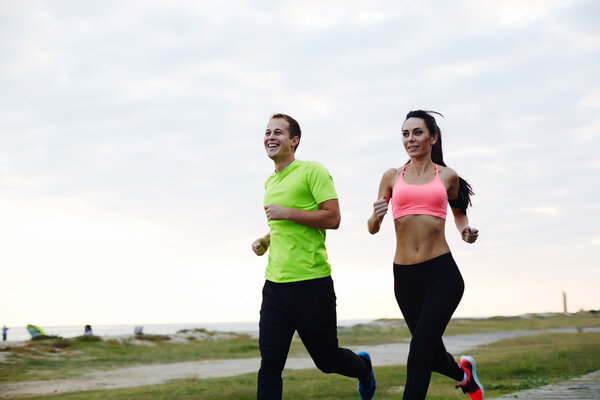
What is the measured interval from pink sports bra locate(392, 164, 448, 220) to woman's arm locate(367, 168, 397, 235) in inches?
6.0

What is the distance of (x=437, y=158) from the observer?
5.61 m

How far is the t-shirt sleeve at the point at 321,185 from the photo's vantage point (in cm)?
493

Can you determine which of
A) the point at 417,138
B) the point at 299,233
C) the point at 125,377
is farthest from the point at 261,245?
the point at 125,377

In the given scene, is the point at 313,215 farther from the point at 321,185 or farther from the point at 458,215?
the point at 458,215

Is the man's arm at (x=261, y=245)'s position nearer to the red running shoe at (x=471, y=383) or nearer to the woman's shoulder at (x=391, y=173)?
the woman's shoulder at (x=391, y=173)

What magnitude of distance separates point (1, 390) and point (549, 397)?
47.4ft

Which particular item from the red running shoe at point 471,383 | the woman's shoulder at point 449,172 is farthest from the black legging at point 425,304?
the red running shoe at point 471,383

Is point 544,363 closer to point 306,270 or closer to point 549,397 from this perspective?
point 549,397

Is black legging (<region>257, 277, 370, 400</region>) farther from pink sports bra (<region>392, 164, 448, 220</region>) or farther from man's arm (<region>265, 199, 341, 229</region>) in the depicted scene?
pink sports bra (<region>392, 164, 448, 220</region>)

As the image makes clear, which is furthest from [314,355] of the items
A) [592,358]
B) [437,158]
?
[592,358]

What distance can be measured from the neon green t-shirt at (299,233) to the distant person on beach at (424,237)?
1.61 feet

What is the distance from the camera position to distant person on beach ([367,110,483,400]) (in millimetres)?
4746

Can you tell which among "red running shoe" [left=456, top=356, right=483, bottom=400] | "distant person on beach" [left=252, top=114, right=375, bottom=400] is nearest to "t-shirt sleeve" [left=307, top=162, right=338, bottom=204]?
"distant person on beach" [left=252, top=114, right=375, bottom=400]

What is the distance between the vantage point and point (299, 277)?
4.79m
